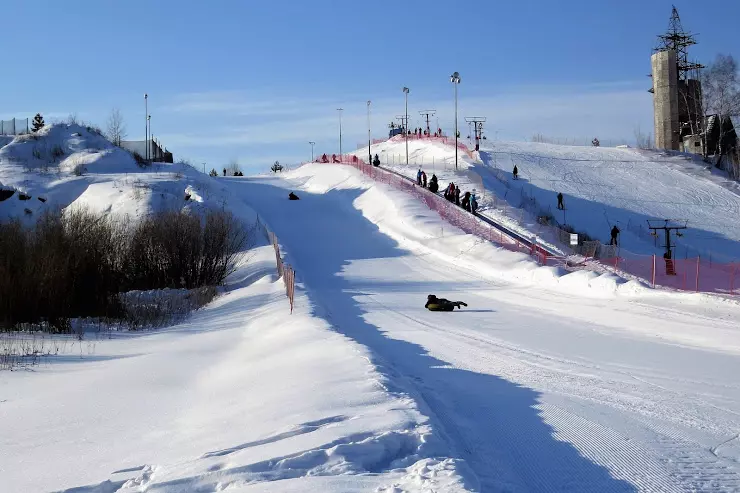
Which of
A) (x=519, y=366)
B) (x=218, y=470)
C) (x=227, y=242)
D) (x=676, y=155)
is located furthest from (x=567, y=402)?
(x=676, y=155)

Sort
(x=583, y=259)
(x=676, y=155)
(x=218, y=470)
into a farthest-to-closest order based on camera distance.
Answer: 1. (x=676, y=155)
2. (x=583, y=259)
3. (x=218, y=470)

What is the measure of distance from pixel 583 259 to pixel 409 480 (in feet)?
92.3

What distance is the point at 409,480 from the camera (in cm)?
653

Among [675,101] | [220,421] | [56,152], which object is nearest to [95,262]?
[220,421]

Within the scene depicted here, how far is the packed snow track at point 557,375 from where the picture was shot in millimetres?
7738

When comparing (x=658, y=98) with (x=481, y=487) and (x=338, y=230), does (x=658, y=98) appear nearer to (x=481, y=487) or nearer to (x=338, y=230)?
(x=338, y=230)

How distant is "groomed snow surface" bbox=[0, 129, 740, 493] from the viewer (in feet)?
23.9

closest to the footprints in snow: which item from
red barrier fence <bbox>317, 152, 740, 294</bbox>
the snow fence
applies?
the snow fence

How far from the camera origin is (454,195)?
170 feet

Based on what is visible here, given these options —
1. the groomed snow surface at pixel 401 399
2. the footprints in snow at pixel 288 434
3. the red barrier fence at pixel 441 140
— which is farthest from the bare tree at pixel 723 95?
the footprints in snow at pixel 288 434

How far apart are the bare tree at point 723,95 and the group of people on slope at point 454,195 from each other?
147 ft

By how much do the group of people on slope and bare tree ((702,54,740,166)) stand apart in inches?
1763

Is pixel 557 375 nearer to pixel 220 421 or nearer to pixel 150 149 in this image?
pixel 220 421

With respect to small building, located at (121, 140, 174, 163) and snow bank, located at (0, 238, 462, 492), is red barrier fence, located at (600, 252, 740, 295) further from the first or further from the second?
small building, located at (121, 140, 174, 163)
